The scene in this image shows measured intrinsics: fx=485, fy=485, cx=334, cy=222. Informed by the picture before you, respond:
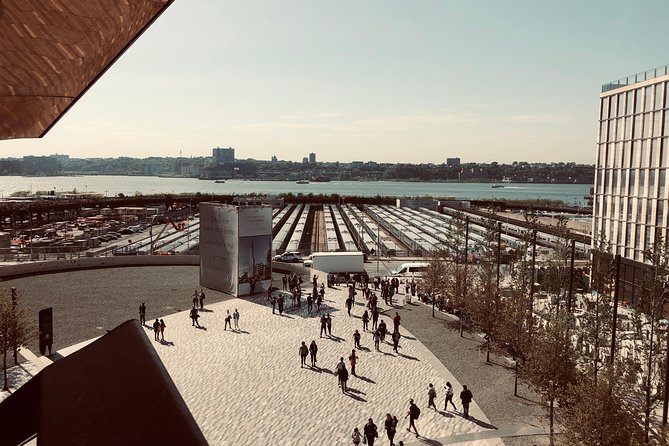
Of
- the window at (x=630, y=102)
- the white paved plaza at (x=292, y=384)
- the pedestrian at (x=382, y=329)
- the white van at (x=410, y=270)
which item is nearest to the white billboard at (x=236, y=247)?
the white paved plaza at (x=292, y=384)

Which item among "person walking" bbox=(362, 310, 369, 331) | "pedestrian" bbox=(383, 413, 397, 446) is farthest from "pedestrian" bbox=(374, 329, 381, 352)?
"pedestrian" bbox=(383, 413, 397, 446)

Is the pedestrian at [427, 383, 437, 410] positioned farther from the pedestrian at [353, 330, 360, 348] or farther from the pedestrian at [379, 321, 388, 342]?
the pedestrian at [379, 321, 388, 342]

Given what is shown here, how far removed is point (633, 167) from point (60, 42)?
4559 cm

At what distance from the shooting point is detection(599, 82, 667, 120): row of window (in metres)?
37.1

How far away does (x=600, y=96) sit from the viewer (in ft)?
147

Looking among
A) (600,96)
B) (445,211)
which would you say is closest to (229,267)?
(600,96)

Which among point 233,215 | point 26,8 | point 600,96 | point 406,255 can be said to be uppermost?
point 600,96

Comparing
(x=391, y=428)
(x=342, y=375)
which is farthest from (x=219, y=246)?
(x=391, y=428)

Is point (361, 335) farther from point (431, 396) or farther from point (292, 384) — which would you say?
point (431, 396)

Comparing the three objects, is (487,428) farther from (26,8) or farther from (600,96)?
(600,96)

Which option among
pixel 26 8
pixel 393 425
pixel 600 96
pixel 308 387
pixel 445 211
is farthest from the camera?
pixel 445 211

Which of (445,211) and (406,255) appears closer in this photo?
(406,255)

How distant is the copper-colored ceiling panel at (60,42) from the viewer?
9.17 feet

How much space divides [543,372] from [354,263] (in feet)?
84.2
